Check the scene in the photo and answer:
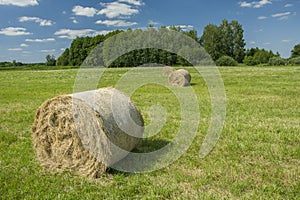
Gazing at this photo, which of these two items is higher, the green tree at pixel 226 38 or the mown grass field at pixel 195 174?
the green tree at pixel 226 38

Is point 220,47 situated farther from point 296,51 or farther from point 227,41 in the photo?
point 296,51

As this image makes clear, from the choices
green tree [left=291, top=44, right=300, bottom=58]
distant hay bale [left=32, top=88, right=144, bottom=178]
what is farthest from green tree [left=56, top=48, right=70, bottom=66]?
distant hay bale [left=32, top=88, right=144, bottom=178]

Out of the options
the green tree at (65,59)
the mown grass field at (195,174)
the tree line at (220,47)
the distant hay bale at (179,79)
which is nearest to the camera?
the mown grass field at (195,174)

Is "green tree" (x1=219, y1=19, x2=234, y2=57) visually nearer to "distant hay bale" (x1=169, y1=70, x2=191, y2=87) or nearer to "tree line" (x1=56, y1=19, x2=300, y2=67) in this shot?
"tree line" (x1=56, y1=19, x2=300, y2=67)

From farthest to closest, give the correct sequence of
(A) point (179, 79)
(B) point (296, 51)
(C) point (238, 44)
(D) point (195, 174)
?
(B) point (296, 51) → (C) point (238, 44) → (A) point (179, 79) → (D) point (195, 174)

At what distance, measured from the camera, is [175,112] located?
930 centimetres

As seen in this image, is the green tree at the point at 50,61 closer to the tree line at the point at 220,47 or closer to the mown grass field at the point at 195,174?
the tree line at the point at 220,47

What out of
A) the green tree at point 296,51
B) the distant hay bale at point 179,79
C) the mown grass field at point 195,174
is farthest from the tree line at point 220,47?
the mown grass field at point 195,174

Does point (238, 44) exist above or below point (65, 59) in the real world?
above

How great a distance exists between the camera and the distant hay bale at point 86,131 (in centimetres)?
455

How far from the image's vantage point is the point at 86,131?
4652mm

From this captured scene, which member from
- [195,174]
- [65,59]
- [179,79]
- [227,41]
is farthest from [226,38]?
[195,174]

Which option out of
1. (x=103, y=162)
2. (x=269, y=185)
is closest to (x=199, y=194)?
(x=269, y=185)

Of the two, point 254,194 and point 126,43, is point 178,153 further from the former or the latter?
point 126,43
